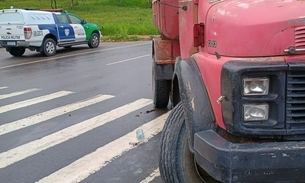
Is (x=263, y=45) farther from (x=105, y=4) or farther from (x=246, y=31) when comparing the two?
(x=105, y=4)

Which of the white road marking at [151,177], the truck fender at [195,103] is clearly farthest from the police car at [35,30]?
the truck fender at [195,103]

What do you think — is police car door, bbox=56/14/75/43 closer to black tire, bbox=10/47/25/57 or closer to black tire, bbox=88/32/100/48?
black tire, bbox=88/32/100/48

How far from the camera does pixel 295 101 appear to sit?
2.75m

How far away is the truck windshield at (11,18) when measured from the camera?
1595 cm

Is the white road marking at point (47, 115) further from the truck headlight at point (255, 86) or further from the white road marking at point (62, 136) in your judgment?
the truck headlight at point (255, 86)

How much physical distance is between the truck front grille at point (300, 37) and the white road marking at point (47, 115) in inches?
190

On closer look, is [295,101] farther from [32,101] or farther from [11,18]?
[11,18]

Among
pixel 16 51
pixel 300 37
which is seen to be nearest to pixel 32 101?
pixel 300 37

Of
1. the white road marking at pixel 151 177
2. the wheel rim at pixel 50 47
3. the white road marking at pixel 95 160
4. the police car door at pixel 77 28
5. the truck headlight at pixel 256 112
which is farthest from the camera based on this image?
the police car door at pixel 77 28

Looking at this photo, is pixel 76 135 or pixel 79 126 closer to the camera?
pixel 76 135

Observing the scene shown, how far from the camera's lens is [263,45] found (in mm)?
2818

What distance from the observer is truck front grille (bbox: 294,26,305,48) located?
2.74m

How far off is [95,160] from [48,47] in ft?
40.1

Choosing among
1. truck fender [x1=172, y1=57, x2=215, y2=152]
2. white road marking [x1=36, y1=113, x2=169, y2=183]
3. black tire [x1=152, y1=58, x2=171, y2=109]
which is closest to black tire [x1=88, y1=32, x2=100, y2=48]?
black tire [x1=152, y1=58, x2=171, y2=109]
